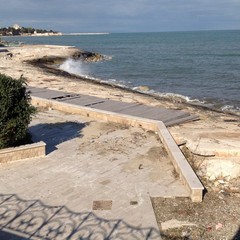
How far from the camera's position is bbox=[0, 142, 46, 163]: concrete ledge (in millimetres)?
8938

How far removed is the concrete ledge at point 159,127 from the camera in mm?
7357

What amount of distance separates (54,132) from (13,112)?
107 inches

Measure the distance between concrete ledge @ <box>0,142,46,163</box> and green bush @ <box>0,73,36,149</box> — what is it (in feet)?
0.79

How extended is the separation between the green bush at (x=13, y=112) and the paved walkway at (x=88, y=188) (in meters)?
0.65

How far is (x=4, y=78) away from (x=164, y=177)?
4528mm

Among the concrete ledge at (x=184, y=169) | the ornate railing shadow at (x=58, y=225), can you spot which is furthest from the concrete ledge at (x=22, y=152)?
the concrete ledge at (x=184, y=169)

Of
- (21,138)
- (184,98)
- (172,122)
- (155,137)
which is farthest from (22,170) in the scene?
A: (184,98)

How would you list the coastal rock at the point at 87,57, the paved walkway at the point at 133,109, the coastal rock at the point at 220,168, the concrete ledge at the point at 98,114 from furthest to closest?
the coastal rock at the point at 87,57 → the paved walkway at the point at 133,109 → the concrete ledge at the point at 98,114 → the coastal rock at the point at 220,168

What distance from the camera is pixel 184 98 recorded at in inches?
992

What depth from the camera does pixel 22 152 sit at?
915cm

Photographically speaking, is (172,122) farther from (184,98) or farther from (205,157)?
(184,98)

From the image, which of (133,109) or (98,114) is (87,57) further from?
(98,114)

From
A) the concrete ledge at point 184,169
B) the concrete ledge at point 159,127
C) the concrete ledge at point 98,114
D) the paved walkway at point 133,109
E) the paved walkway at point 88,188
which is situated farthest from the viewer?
the paved walkway at point 133,109

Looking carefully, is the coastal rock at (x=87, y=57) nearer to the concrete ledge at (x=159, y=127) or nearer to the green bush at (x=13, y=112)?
the concrete ledge at (x=159, y=127)
